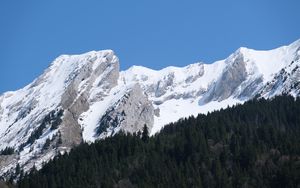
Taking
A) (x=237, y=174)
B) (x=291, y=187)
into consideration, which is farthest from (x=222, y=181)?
(x=291, y=187)

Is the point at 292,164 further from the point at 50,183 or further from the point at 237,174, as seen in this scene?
the point at 50,183

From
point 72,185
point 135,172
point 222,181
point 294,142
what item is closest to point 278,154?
point 294,142

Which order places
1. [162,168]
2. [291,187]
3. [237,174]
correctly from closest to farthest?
1. [291,187]
2. [237,174]
3. [162,168]

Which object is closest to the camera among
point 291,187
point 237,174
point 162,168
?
point 291,187

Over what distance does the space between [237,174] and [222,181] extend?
618 centimetres

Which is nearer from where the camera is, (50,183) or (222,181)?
(222,181)

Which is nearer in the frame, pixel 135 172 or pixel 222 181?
pixel 222 181

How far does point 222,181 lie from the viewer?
18138cm

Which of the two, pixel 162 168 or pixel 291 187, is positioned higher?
pixel 162 168

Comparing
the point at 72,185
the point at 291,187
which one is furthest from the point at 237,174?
the point at 72,185

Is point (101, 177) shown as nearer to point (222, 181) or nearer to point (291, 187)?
point (222, 181)

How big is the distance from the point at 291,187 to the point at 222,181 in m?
18.3

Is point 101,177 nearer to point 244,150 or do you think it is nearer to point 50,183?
point 50,183

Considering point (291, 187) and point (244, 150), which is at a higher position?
point (244, 150)
